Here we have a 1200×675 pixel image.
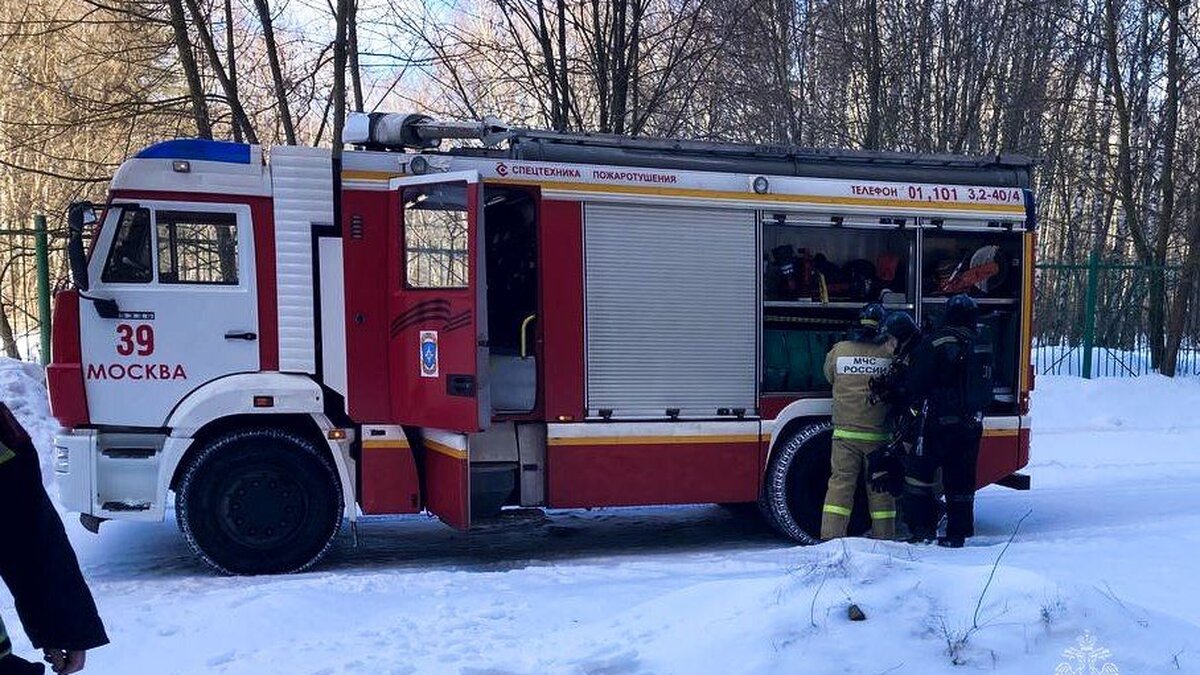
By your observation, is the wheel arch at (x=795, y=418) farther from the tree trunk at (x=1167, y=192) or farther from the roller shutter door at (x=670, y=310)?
the tree trunk at (x=1167, y=192)

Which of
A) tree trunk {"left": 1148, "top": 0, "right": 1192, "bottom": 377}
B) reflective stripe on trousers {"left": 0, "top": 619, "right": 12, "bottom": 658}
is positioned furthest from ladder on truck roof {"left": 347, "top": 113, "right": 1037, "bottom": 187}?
tree trunk {"left": 1148, "top": 0, "right": 1192, "bottom": 377}

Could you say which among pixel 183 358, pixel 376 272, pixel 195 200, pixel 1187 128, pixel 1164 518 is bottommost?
pixel 1164 518

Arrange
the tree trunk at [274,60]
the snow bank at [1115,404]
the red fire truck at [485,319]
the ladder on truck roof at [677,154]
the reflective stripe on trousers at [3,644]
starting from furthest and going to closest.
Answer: the tree trunk at [274,60] < the snow bank at [1115,404] < the ladder on truck roof at [677,154] < the red fire truck at [485,319] < the reflective stripe on trousers at [3,644]

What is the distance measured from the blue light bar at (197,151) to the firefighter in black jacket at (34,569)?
4151 millimetres

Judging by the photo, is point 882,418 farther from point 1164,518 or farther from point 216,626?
point 216,626

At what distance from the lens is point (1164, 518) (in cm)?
802

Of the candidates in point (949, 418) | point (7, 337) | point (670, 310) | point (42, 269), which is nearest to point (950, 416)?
point (949, 418)

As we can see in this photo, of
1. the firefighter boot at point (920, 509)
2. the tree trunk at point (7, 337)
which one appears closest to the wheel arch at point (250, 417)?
the firefighter boot at point (920, 509)

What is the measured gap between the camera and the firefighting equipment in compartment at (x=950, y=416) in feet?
23.4

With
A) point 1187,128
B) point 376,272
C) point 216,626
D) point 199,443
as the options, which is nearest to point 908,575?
point 216,626

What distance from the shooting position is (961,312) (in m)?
7.21

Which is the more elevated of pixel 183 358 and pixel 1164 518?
pixel 183 358

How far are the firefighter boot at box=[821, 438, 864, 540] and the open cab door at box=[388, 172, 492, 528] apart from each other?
2.71 meters

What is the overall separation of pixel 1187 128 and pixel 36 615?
19.4 m
